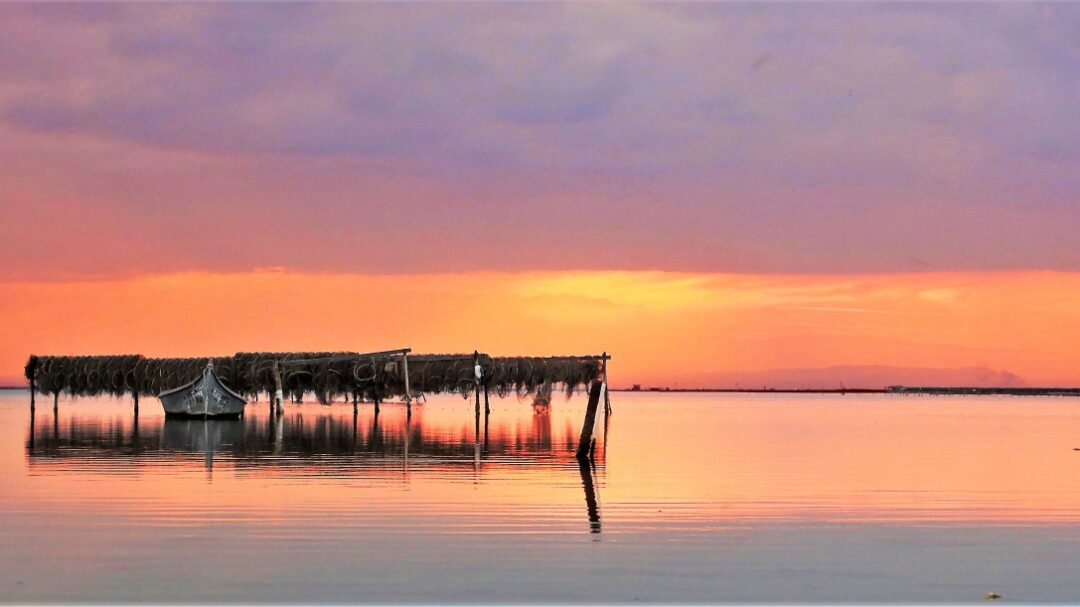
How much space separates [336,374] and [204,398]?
7831 mm

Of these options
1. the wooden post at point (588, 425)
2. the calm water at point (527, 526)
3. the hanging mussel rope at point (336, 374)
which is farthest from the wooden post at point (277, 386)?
the wooden post at point (588, 425)

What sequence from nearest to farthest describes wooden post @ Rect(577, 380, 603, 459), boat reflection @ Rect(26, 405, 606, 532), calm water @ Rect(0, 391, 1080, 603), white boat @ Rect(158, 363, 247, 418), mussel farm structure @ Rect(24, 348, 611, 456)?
calm water @ Rect(0, 391, 1080, 603) < boat reflection @ Rect(26, 405, 606, 532) < wooden post @ Rect(577, 380, 603, 459) < white boat @ Rect(158, 363, 247, 418) < mussel farm structure @ Rect(24, 348, 611, 456)

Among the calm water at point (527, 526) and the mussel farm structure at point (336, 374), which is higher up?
the mussel farm structure at point (336, 374)

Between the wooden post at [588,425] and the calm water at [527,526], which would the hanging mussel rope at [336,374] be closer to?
the calm water at [527,526]

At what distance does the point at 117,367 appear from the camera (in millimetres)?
62156

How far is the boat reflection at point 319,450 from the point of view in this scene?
86.9ft

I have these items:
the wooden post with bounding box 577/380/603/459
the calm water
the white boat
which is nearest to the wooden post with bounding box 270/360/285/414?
the white boat

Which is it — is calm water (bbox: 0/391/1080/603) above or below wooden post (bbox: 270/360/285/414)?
below

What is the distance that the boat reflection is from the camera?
26.5 meters

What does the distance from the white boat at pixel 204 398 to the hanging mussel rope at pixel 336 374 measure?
4352mm

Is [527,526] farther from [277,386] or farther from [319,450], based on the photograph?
[277,386]

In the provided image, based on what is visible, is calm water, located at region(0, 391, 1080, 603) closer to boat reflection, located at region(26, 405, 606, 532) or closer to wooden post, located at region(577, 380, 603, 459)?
boat reflection, located at region(26, 405, 606, 532)

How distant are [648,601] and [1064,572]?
5032 millimetres

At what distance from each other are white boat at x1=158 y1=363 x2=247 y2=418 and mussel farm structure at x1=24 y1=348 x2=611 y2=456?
3.86 metres
